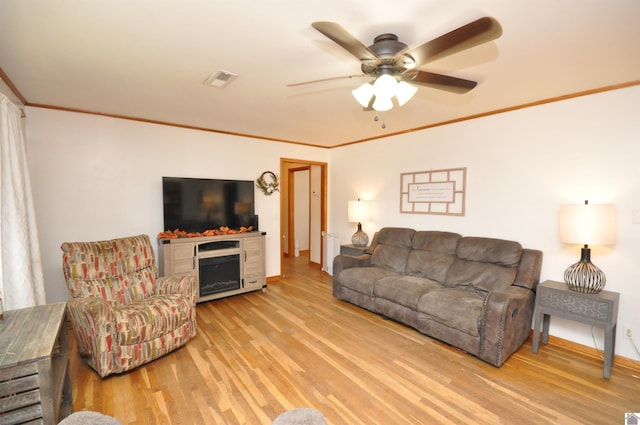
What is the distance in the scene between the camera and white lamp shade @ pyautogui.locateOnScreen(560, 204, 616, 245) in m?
2.35

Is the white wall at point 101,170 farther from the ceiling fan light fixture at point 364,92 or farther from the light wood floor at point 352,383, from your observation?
the ceiling fan light fixture at point 364,92

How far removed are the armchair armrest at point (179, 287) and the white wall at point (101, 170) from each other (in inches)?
42.4

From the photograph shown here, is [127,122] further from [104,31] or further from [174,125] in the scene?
[104,31]

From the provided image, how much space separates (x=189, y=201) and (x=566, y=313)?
417 centimetres

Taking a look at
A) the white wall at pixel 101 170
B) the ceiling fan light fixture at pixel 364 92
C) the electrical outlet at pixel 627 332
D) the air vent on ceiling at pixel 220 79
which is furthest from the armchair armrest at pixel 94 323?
the electrical outlet at pixel 627 332

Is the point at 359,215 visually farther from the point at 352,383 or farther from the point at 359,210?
the point at 352,383

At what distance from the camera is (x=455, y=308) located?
2.64m

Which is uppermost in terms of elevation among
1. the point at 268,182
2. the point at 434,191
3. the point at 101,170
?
the point at 101,170

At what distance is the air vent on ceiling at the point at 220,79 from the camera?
2255 mm

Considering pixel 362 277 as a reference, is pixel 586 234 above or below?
above

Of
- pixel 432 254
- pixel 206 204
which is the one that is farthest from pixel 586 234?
pixel 206 204

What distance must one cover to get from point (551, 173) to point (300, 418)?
3.17m

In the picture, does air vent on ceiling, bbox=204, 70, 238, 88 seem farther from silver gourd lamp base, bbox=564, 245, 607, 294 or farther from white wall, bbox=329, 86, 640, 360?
silver gourd lamp base, bbox=564, 245, 607, 294

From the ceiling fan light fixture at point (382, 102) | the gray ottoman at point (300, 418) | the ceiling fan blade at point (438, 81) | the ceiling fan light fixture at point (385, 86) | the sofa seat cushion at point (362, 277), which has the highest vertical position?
the ceiling fan blade at point (438, 81)
